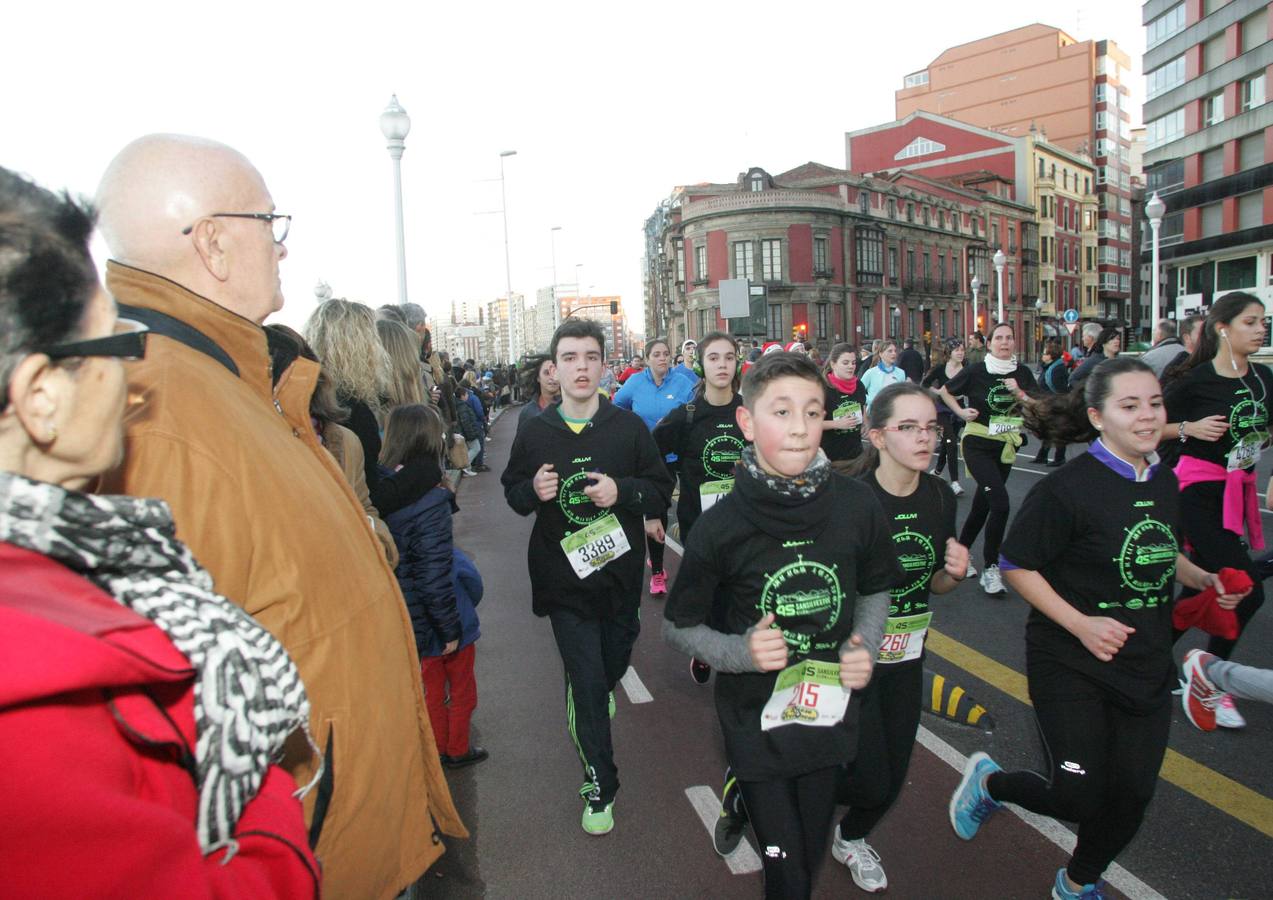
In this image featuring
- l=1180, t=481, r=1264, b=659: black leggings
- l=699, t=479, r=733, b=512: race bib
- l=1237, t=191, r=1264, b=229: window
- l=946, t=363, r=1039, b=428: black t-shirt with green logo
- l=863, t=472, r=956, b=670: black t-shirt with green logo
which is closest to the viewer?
l=863, t=472, r=956, b=670: black t-shirt with green logo

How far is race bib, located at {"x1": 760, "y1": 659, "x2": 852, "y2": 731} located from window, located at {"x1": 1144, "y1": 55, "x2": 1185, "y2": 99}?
5508 cm

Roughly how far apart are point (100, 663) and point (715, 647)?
1869 mm

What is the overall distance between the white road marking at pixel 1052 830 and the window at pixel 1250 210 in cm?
4679

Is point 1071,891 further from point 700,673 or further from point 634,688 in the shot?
point 634,688

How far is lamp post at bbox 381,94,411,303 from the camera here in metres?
11.4

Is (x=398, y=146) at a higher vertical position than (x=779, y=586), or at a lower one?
higher

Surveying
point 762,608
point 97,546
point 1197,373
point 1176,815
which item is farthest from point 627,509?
point 1197,373

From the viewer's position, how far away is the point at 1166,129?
153 ft

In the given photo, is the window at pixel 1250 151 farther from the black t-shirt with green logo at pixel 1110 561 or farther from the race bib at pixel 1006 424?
the black t-shirt with green logo at pixel 1110 561

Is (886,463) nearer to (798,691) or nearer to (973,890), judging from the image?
(798,691)

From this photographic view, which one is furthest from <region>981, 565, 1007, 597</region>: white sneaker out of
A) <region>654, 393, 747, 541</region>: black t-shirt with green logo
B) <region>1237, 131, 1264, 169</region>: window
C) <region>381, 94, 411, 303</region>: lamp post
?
<region>1237, 131, 1264, 169</region>: window

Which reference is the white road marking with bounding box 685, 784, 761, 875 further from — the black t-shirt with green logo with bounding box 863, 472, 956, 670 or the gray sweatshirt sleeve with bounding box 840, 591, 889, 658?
the gray sweatshirt sleeve with bounding box 840, 591, 889, 658

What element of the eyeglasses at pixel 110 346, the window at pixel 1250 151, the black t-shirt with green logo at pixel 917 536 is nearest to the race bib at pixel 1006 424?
the black t-shirt with green logo at pixel 917 536

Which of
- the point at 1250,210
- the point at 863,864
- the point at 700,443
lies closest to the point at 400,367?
the point at 700,443
